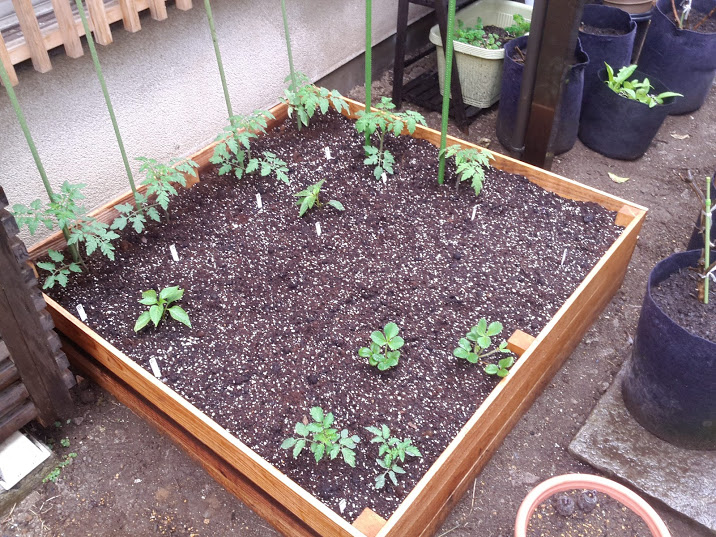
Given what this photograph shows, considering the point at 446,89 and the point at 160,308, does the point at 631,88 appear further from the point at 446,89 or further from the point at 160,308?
the point at 160,308

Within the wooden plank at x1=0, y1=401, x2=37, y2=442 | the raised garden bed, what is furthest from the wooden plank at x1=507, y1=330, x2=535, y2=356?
the wooden plank at x1=0, y1=401, x2=37, y2=442

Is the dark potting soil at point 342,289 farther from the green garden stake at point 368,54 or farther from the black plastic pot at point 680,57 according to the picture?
the black plastic pot at point 680,57

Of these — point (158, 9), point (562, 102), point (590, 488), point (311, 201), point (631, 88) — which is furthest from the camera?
point (631, 88)

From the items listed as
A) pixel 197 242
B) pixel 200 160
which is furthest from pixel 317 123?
pixel 197 242

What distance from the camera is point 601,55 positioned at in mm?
3758

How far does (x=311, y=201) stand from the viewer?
2.84 metres

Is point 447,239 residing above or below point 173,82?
below

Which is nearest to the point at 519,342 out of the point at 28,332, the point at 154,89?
the point at 28,332

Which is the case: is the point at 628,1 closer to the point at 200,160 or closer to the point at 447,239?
the point at 447,239

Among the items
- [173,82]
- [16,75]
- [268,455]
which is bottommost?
[268,455]

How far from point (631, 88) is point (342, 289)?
234 centimetres

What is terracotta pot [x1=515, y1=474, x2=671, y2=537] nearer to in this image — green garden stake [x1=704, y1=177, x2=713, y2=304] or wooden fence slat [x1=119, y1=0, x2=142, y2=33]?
green garden stake [x1=704, y1=177, x2=713, y2=304]

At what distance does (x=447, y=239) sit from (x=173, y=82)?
1555mm

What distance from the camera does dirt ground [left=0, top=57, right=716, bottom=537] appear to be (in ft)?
7.18
